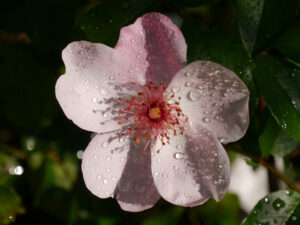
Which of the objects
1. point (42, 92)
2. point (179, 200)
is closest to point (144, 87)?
point (179, 200)

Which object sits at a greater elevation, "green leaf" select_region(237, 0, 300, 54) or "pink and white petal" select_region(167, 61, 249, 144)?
"green leaf" select_region(237, 0, 300, 54)

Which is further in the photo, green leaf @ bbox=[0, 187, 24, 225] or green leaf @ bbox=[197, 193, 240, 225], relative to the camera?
green leaf @ bbox=[197, 193, 240, 225]

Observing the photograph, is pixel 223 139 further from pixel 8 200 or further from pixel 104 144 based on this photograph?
pixel 8 200

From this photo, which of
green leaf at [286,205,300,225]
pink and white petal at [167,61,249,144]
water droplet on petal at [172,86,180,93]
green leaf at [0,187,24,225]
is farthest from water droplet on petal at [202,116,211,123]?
green leaf at [0,187,24,225]

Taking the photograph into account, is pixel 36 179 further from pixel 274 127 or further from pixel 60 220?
pixel 274 127

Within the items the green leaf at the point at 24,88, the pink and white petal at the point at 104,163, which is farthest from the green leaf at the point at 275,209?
the green leaf at the point at 24,88

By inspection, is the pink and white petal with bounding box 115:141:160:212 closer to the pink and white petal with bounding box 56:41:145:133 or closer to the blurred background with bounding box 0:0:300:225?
the pink and white petal with bounding box 56:41:145:133
